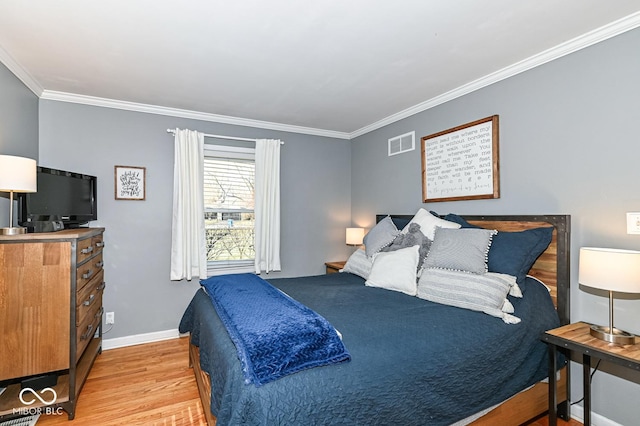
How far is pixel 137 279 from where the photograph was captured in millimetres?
3434

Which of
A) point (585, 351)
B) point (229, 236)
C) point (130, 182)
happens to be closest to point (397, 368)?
point (585, 351)

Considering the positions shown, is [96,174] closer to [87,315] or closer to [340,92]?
[87,315]

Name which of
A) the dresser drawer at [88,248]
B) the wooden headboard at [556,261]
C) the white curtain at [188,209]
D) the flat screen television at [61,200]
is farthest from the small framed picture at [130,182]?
the wooden headboard at [556,261]

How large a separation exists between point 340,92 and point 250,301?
6.88 ft

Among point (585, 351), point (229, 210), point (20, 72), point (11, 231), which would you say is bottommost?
point (585, 351)

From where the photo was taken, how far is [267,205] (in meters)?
3.93

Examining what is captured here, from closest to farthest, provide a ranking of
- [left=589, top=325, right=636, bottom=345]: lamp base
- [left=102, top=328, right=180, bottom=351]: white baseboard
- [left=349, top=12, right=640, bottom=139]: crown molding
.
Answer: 1. [left=589, top=325, right=636, bottom=345]: lamp base
2. [left=349, top=12, right=640, bottom=139]: crown molding
3. [left=102, top=328, right=180, bottom=351]: white baseboard

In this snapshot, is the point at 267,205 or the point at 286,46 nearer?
the point at 286,46

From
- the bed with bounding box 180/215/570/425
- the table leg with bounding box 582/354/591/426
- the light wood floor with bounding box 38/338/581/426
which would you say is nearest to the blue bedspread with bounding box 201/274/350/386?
the bed with bounding box 180/215/570/425

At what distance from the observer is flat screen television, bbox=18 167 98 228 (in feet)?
7.66

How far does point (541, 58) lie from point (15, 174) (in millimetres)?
3542

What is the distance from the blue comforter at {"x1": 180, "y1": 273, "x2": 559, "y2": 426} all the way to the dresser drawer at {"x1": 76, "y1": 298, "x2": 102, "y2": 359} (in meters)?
0.84

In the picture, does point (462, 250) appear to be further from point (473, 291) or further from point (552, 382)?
point (552, 382)

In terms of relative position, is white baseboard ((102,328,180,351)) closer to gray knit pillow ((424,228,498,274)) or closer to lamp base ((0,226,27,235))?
lamp base ((0,226,27,235))
